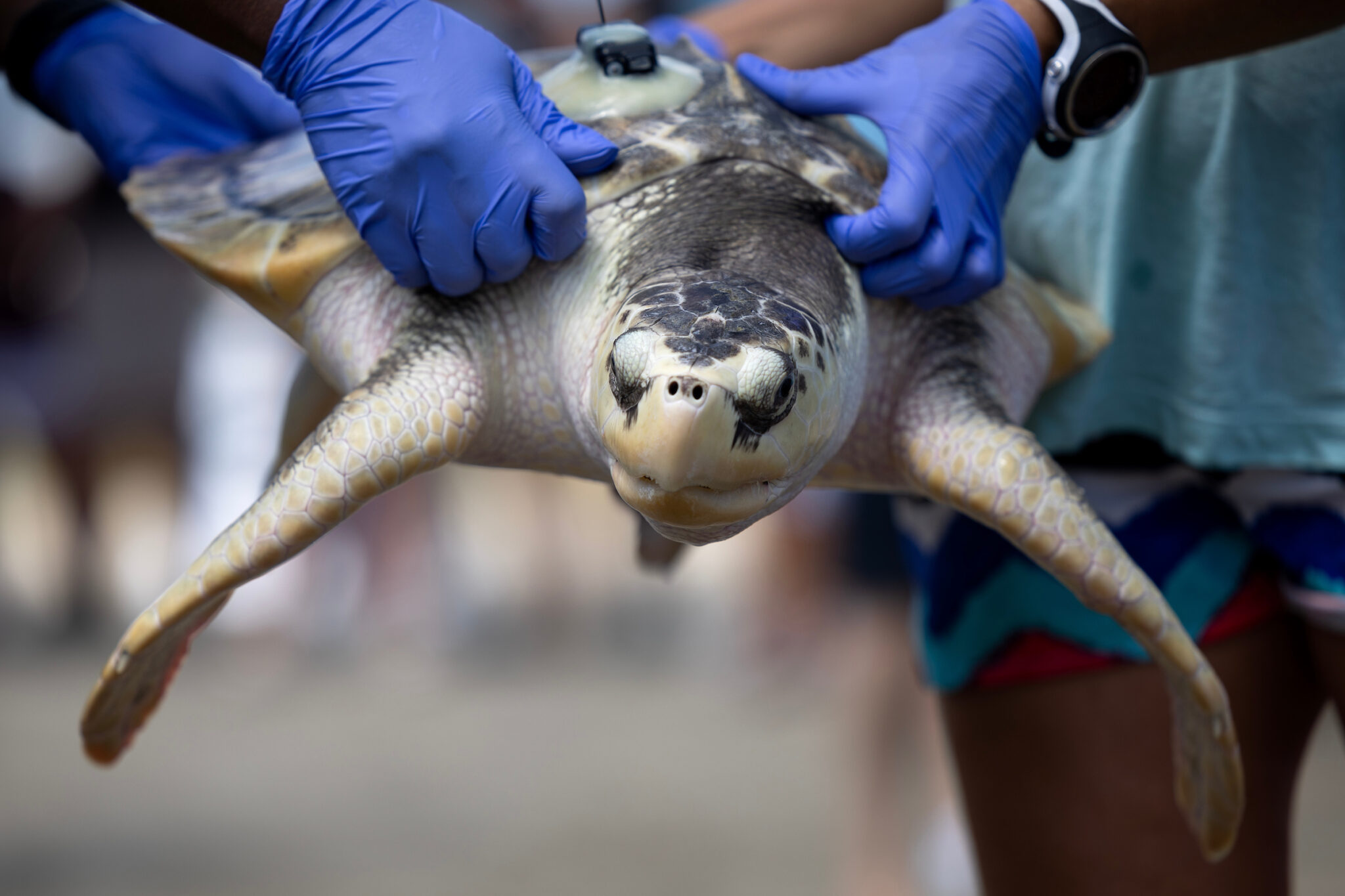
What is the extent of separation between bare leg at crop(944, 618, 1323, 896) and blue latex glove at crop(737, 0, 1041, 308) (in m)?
0.38

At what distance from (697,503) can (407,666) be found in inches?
122

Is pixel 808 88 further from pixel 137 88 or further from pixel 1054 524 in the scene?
pixel 137 88

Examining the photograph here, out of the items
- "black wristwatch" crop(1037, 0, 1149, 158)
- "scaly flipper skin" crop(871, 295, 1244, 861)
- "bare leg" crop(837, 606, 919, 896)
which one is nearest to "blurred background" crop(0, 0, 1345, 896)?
"bare leg" crop(837, 606, 919, 896)

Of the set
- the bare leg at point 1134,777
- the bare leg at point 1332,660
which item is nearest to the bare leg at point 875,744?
the bare leg at point 1134,777

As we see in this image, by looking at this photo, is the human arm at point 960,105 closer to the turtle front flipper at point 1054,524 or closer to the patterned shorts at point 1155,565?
the turtle front flipper at point 1054,524

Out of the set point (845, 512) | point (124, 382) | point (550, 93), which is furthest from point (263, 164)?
point (124, 382)

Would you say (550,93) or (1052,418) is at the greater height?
(550,93)

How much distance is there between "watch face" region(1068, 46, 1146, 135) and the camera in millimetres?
654

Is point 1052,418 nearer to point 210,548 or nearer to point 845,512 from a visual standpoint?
point 210,548

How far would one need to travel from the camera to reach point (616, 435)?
20.1 inches

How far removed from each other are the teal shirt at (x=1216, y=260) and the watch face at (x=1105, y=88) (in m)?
0.13

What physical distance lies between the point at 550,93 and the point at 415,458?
0.30m

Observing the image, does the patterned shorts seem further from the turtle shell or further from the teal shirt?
the turtle shell

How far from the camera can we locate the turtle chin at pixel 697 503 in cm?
51
